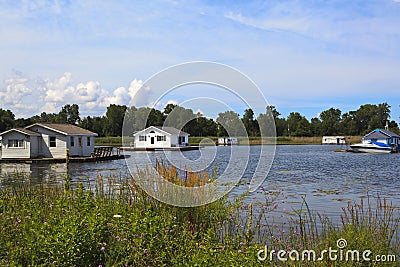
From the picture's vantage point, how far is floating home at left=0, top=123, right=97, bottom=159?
34906 mm

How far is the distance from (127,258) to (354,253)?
2704 millimetres

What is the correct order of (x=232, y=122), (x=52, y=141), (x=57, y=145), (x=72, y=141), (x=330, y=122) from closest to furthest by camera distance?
(x=232, y=122)
(x=57, y=145)
(x=52, y=141)
(x=72, y=141)
(x=330, y=122)

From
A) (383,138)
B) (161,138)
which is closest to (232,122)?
(161,138)

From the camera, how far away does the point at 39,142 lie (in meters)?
36.0

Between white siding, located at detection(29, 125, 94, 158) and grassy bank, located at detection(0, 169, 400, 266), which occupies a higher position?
white siding, located at detection(29, 125, 94, 158)

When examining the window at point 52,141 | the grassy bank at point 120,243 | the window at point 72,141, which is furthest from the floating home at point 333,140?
the grassy bank at point 120,243

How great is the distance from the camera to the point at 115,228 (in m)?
5.59

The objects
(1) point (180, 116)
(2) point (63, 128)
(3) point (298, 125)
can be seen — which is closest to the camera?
(1) point (180, 116)

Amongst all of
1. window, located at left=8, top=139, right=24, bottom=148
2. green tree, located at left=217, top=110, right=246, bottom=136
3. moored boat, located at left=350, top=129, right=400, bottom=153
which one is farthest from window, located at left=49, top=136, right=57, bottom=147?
moored boat, located at left=350, top=129, right=400, bottom=153

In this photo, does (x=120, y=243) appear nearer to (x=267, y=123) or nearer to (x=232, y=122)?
(x=267, y=123)

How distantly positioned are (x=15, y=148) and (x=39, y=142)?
1850 mm

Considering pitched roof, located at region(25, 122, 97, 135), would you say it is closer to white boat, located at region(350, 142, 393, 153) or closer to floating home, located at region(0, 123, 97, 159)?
floating home, located at region(0, 123, 97, 159)

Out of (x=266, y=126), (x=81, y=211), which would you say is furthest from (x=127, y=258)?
(x=266, y=126)

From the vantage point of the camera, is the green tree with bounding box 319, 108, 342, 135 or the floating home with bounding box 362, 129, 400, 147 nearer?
the floating home with bounding box 362, 129, 400, 147
